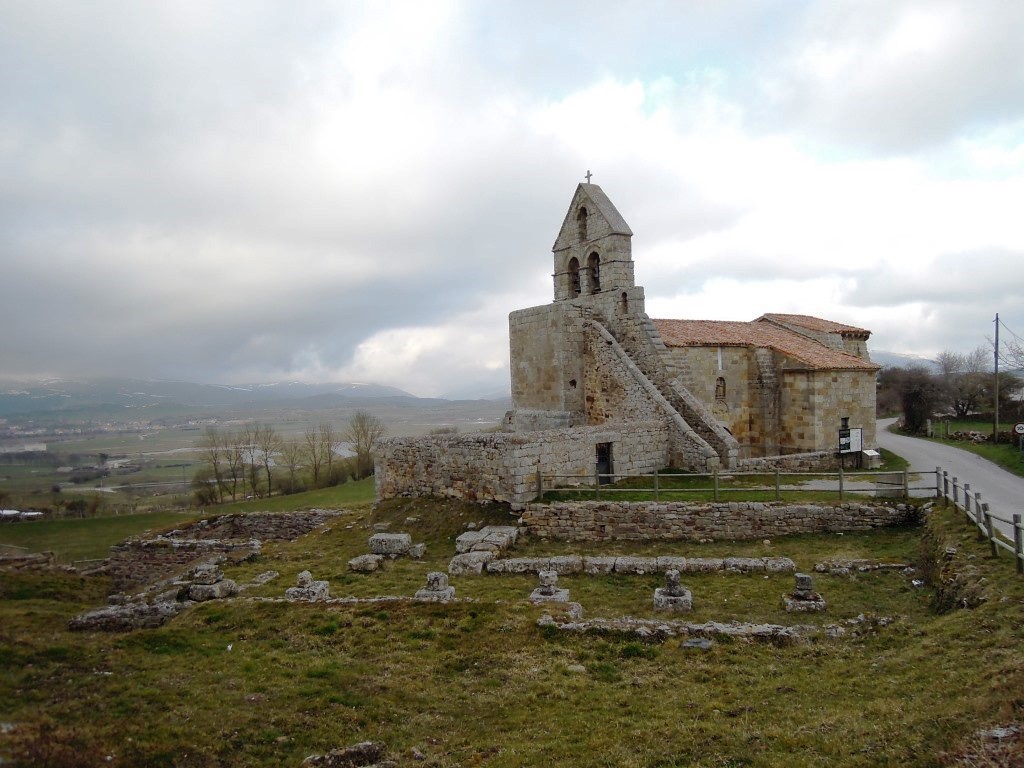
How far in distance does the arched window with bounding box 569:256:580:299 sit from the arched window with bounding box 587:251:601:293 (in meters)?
0.89

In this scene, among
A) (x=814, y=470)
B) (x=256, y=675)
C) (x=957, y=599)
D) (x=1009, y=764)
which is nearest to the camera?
(x=1009, y=764)

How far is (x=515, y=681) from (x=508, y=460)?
8979mm

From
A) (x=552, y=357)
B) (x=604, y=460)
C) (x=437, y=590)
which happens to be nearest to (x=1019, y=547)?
(x=437, y=590)

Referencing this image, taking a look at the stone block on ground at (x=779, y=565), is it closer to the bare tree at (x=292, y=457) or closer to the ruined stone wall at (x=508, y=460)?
the ruined stone wall at (x=508, y=460)

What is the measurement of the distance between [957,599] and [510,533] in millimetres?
9829

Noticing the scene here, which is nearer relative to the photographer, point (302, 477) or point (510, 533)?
point (510, 533)

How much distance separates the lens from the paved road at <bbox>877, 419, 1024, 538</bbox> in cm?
1561

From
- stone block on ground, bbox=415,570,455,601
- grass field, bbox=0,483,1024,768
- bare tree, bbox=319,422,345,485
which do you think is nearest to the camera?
grass field, bbox=0,483,1024,768

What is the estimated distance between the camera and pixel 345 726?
294 inches

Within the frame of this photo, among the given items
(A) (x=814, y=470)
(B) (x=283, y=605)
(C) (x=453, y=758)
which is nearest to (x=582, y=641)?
(C) (x=453, y=758)

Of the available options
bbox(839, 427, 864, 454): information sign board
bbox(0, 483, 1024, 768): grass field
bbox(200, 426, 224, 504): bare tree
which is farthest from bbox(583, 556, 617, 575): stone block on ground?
bbox(200, 426, 224, 504): bare tree

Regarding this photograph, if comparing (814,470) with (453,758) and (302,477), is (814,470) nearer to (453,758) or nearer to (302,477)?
(453,758)

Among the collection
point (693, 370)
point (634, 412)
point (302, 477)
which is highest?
point (693, 370)

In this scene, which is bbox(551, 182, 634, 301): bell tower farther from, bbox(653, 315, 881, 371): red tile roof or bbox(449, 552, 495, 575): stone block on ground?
bbox(449, 552, 495, 575): stone block on ground
